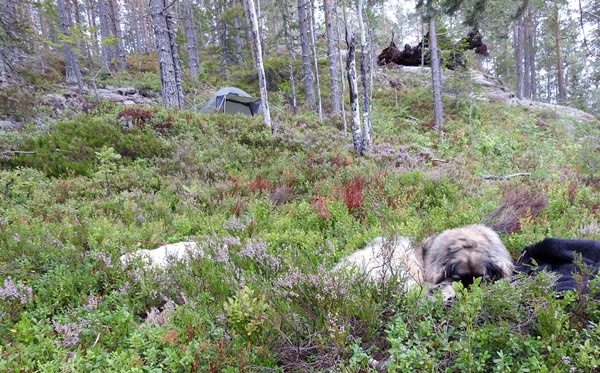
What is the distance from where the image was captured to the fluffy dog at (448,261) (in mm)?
2812

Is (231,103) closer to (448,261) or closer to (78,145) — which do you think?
(78,145)

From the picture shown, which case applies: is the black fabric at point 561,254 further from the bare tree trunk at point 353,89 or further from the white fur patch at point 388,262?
the bare tree trunk at point 353,89

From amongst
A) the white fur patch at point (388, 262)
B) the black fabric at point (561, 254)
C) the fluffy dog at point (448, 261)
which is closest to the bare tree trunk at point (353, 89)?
the white fur patch at point (388, 262)

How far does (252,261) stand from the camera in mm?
3512

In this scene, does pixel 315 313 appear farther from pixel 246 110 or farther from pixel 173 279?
pixel 246 110

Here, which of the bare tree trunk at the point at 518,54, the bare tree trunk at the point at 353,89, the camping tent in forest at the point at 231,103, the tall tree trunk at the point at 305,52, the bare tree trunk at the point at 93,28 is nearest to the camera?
the bare tree trunk at the point at 353,89

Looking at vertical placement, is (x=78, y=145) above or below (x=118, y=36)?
below

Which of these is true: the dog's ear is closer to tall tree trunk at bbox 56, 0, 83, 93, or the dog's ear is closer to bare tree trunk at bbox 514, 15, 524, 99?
tall tree trunk at bbox 56, 0, 83, 93

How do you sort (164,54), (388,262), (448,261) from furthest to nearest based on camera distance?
(164,54) < (448,261) < (388,262)

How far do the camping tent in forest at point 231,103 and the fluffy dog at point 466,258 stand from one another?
1354 centimetres

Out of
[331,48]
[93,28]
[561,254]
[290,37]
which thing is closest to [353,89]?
[561,254]

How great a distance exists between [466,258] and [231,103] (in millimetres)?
14831

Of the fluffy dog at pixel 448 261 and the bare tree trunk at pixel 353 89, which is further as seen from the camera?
the bare tree trunk at pixel 353 89

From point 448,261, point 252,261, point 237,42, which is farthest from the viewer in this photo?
point 237,42
